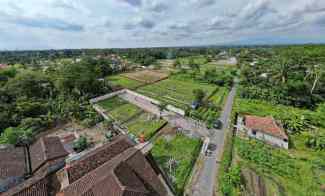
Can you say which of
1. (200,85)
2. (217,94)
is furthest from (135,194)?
(200,85)

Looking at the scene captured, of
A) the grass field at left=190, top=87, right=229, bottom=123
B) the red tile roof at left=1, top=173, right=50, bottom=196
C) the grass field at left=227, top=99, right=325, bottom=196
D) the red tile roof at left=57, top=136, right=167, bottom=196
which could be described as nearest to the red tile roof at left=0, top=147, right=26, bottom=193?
the red tile roof at left=1, top=173, right=50, bottom=196

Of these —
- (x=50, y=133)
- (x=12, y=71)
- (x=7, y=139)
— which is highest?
(x=12, y=71)

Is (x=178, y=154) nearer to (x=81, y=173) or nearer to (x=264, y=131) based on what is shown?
(x=81, y=173)

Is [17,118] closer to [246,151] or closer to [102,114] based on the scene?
[102,114]

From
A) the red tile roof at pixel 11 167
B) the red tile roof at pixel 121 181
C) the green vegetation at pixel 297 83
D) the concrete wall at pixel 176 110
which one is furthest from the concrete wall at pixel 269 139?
the red tile roof at pixel 11 167

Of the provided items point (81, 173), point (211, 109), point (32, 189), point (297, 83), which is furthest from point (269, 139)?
point (32, 189)

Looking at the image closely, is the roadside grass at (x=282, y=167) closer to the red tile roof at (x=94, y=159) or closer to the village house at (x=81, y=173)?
the village house at (x=81, y=173)
